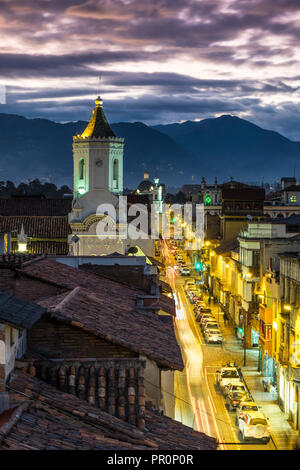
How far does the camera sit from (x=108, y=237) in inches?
2418

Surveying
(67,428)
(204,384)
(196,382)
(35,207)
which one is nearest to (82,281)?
(67,428)

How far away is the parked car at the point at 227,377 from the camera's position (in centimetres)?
3659

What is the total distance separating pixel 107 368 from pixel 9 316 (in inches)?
88.9

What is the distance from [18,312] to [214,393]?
1003 inches

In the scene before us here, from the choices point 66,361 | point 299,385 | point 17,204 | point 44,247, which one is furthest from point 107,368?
point 17,204

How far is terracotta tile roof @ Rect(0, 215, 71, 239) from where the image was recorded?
200 feet

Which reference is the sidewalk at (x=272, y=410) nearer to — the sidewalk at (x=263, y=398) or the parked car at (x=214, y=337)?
the sidewalk at (x=263, y=398)

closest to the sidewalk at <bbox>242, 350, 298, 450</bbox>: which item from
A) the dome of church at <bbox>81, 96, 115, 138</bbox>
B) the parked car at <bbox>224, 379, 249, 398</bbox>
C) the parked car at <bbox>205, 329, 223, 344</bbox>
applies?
the parked car at <bbox>224, 379, 249, 398</bbox>

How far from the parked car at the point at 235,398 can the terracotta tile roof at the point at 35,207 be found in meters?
36.7

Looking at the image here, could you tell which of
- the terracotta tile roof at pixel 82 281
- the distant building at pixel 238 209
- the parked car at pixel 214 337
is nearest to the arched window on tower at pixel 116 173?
the distant building at pixel 238 209

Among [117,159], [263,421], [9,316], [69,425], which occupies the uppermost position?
[117,159]

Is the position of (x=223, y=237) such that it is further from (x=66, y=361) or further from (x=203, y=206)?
(x=66, y=361)

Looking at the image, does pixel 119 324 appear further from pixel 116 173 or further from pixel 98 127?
pixel 98 127

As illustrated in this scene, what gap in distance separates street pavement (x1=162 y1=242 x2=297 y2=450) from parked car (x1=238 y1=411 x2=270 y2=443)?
1.01ft
